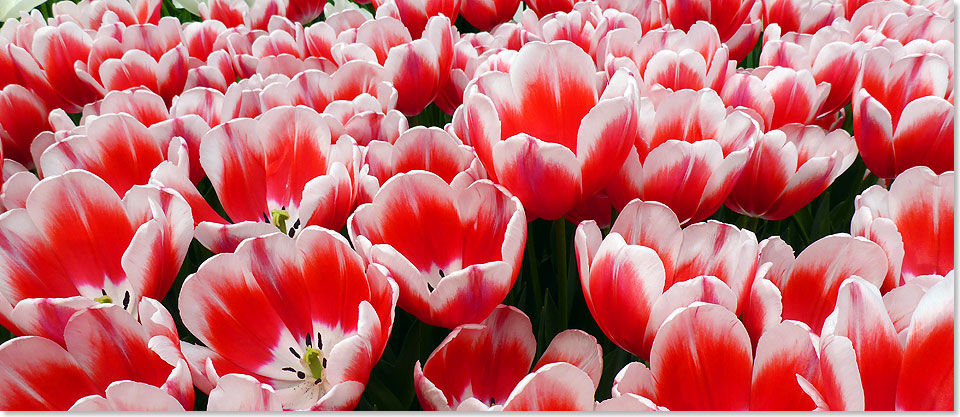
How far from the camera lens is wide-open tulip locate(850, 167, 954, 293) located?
0.41 m

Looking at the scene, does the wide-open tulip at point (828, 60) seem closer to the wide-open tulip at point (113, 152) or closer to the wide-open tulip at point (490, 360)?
the wide-open tulip at point (490, 360)

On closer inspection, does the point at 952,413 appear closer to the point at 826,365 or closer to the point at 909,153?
the point at 826,365

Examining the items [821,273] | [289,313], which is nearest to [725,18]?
[821,273]

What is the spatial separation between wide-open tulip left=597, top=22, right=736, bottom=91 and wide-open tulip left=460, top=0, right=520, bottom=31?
0.24m

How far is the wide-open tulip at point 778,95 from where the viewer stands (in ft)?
1.73

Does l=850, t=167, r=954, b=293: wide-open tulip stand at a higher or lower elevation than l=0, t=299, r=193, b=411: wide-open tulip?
higher

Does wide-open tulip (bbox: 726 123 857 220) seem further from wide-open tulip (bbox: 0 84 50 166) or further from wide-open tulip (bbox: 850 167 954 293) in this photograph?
wide-open tulip (bbox: 0 84 50 166)

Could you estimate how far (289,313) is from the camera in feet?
1.28

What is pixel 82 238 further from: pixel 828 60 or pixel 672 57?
pixel 828 60

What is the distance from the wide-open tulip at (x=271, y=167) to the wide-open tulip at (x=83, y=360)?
0.11 m

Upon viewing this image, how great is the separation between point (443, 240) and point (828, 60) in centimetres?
36

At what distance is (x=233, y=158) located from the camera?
1.55 ft

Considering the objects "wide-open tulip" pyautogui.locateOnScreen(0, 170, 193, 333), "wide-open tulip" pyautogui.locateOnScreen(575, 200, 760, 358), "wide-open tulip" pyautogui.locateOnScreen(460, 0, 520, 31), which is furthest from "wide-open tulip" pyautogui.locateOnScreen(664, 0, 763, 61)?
"wide-open tulip" pyautogui.locateOnScreen(0, 170, 193, 333)

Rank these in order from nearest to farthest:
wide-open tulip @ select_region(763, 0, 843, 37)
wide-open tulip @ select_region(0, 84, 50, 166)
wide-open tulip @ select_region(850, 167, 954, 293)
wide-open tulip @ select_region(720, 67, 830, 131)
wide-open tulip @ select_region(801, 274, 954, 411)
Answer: wide-open tulip @ select_region(801, 274, 954, 411) → wide-open tulip @ select_region(850, 167, 954, 293) → wide-open tulip @ select_region(720, 67, 830, 131) → wide-open tulip @ select_region(0, 84, 50, 166) → wide-open tulip @ select_region(763, 0, 843, 37)
